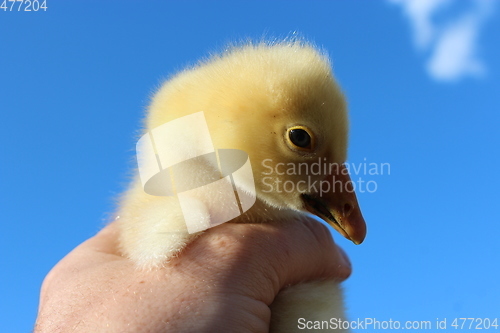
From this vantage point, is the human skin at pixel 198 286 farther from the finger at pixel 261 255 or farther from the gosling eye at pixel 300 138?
the gosling eye at pixel 300 138

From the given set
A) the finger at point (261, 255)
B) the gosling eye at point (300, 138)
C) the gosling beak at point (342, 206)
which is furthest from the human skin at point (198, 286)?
the gosling eye at point (300, 138)

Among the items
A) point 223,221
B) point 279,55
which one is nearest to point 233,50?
point 279,55

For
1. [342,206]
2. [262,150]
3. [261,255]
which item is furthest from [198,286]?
[342,206]

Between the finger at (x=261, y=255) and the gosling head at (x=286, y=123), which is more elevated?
the gosling head at (x=286, y=123)

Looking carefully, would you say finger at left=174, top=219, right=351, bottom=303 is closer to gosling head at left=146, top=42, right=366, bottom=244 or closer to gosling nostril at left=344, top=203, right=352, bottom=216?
gosling head at left=146, top=42, right=366, bottom=244

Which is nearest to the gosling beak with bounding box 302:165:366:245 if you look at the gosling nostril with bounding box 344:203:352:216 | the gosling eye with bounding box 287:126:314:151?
the gosling nostril with bounding box 344:203:352:216

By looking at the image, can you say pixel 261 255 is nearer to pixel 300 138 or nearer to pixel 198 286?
pixel 198 286

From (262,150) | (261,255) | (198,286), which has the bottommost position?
(198,286)

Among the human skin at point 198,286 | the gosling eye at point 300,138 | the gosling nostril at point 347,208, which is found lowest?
the human skin at point 198,286
